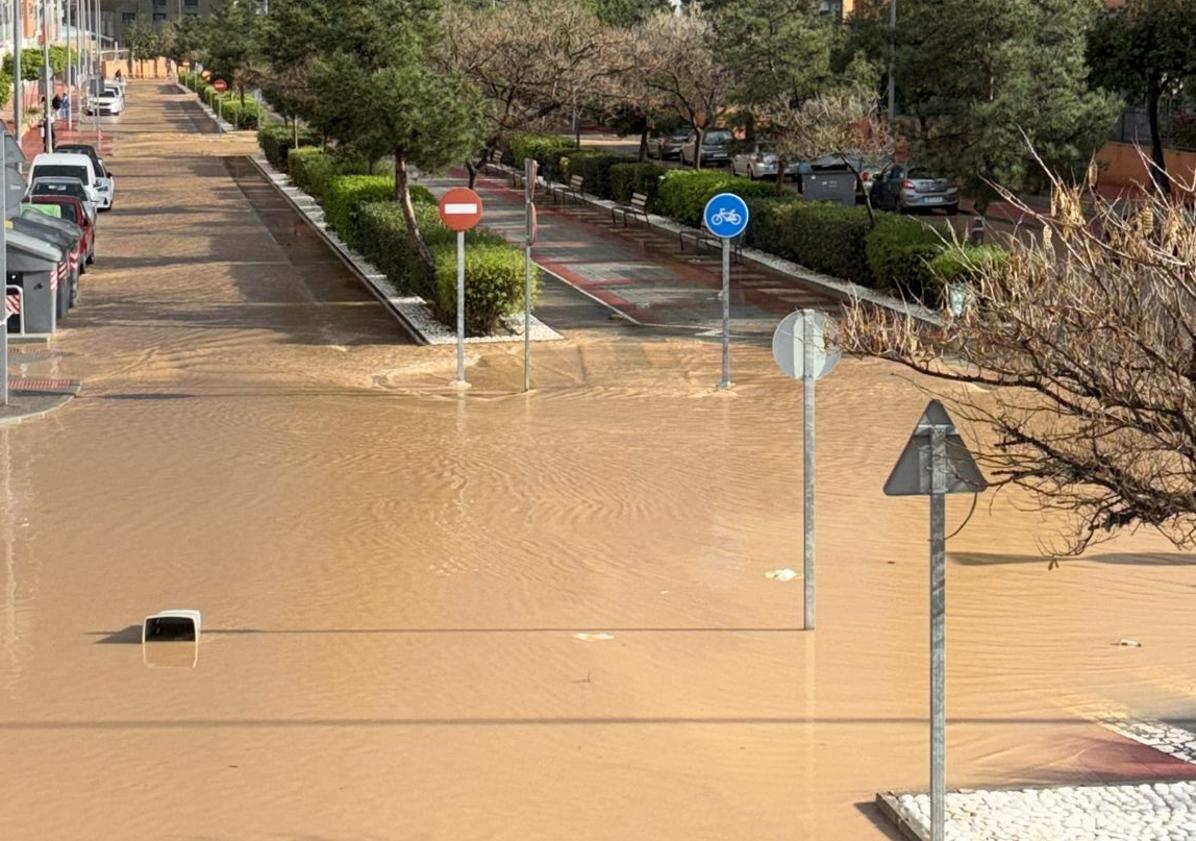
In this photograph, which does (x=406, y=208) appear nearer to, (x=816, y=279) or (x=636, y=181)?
(x=816, y=279)

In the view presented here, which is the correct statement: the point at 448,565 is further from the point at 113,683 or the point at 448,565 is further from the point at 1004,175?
the point at 1004,175

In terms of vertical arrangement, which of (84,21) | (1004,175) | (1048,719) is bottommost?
(1048,719)

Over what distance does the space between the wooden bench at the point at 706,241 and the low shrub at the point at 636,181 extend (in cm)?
444

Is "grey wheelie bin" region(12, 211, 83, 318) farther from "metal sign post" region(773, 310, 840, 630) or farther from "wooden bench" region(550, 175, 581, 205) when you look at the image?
"wooden bench" region(550, 175, 581, 205)

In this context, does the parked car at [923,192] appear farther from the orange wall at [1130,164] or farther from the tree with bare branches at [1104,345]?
the tree with bare branches at [1104,345]

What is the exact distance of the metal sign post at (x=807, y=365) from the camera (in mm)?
12164

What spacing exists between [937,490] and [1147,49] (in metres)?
35.6

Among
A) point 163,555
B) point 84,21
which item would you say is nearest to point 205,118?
point 84,21

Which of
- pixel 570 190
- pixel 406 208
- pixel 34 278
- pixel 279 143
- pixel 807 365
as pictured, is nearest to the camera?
pixel 807 365

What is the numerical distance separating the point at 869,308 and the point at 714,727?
17.3m

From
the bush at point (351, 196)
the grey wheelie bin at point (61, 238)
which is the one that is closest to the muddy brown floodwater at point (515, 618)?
the grey wheelie bin at point (61, 238)

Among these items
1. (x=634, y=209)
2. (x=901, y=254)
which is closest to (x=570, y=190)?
(x=634, y=209)

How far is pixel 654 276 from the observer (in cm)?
3244

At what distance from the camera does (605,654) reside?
11.9 metres
